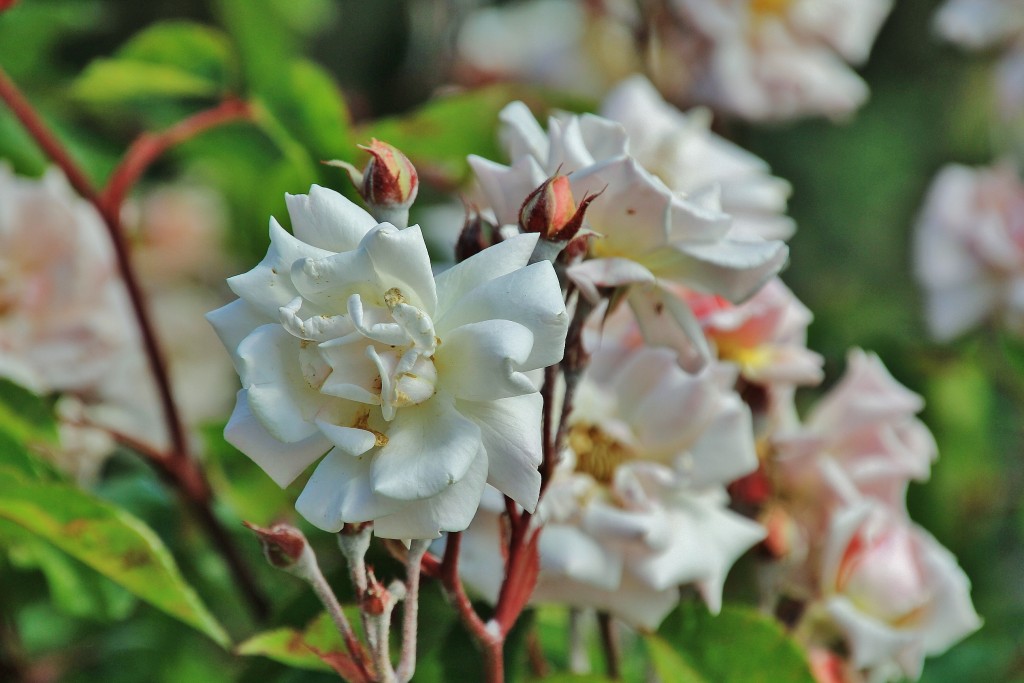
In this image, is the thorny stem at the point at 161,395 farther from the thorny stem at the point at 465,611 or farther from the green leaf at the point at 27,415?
the thorny stem at the point at 465,611

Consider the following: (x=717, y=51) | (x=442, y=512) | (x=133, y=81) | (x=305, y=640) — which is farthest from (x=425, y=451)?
(x=717, y=51)

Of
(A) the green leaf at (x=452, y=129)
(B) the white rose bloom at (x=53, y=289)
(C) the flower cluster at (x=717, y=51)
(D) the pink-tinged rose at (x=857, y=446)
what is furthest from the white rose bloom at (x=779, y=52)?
(B) the white rose bloom at (x=53, y=289)

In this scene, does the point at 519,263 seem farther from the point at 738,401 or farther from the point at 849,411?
the point at 849,411

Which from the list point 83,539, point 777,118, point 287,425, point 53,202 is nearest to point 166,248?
point 53,202

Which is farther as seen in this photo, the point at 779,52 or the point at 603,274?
the point at 779,52

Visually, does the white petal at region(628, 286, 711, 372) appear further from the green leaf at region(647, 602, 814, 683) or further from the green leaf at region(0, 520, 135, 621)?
the green leaf at region(0, 520, 135, 621)

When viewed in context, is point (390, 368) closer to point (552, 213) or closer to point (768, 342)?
point (552, 213)

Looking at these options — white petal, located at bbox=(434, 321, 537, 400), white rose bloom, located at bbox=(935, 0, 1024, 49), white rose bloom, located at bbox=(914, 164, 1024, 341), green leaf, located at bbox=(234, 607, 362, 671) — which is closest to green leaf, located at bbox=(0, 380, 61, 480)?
green leaf, located at bbox=(234, 607, 362, 671)
